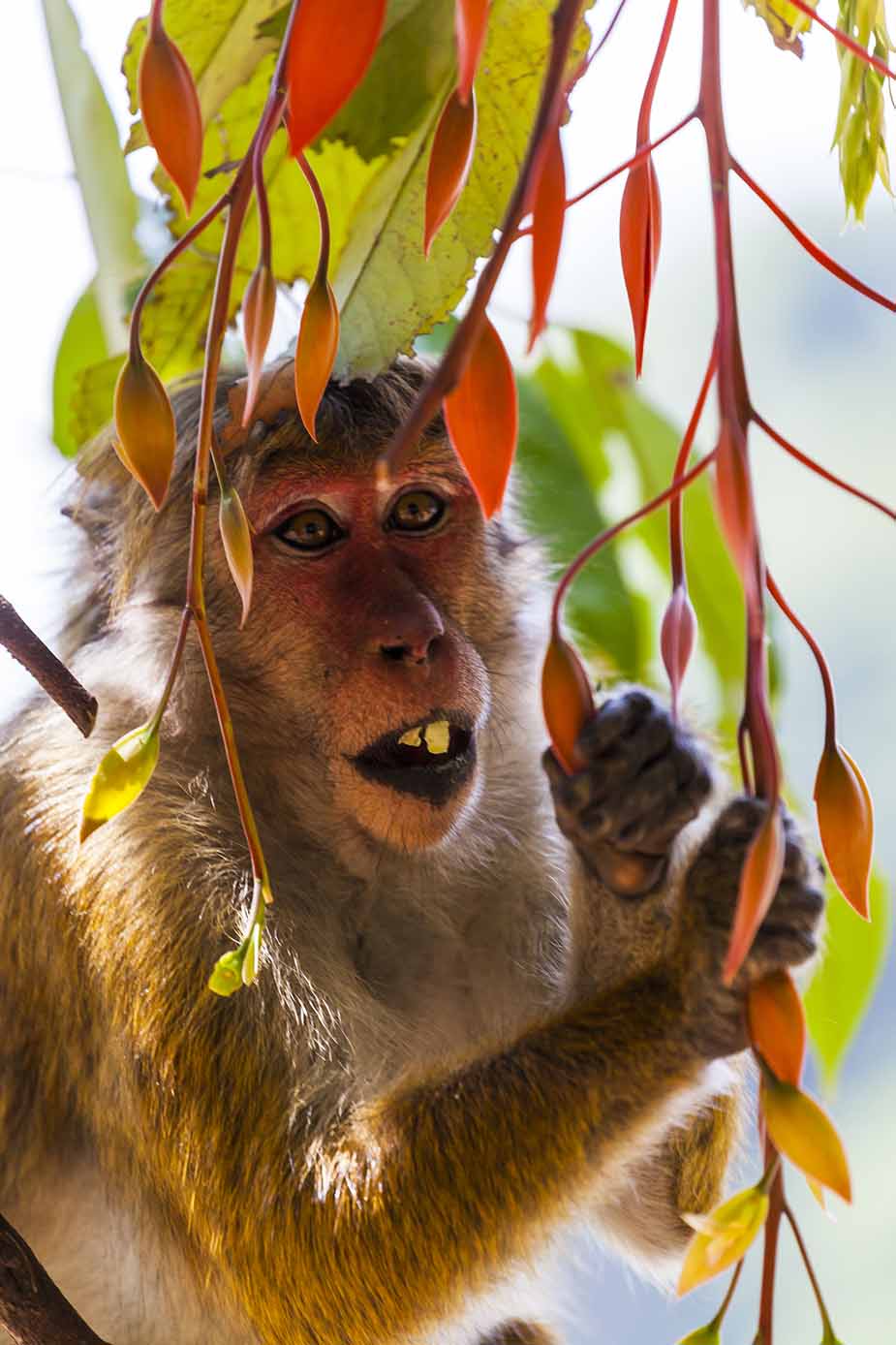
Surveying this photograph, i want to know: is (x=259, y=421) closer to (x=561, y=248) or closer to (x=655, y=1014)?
(x=655, y=1014)

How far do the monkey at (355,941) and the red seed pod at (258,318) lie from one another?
0.49 meters

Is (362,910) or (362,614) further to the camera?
(362,910)

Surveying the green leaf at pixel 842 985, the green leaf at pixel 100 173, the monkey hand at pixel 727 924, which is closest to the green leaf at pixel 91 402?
the green leaf at pixel 100 173

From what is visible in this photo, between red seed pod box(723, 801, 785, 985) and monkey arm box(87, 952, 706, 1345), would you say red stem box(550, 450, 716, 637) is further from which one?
monkey arm box(87, 952, 706, 1345)

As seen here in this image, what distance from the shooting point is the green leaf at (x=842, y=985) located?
4.07ft

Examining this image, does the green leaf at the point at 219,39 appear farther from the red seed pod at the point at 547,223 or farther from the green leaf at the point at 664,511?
the green leaf at the point at 664,511

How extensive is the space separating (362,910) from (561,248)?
4.10 feet

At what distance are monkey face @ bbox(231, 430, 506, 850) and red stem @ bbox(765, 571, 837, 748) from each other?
87cm

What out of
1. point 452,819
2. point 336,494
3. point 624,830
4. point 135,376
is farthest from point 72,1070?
point 135,376

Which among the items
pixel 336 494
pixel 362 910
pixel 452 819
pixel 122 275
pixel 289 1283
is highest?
pixel 122 275

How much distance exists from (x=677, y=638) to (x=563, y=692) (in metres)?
0.04

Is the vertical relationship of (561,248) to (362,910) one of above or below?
above

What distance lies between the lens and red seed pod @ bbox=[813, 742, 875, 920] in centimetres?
44

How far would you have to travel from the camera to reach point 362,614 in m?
1.42
